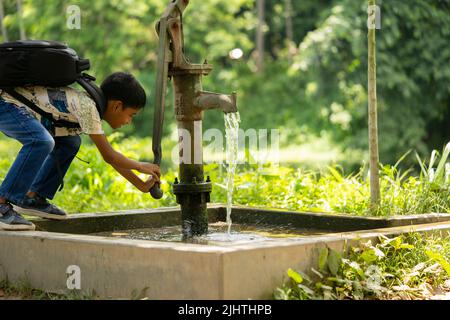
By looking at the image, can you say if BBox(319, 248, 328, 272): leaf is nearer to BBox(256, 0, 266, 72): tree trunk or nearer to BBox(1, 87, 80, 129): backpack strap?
BBox(1, 87, 80, 129): backpack strap

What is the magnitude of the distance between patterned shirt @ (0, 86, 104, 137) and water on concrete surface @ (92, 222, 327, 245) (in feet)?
2.29

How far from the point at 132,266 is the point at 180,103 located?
45.0 inches

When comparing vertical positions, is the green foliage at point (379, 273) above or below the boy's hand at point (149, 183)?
below

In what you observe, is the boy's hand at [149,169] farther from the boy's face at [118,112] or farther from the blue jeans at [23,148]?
the blue jeans at [23,148]

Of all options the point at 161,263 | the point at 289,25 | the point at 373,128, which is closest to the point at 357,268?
the point at 161,263

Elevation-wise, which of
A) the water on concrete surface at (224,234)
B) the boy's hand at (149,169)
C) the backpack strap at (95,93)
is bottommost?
the water on concrete surface at (224,234)

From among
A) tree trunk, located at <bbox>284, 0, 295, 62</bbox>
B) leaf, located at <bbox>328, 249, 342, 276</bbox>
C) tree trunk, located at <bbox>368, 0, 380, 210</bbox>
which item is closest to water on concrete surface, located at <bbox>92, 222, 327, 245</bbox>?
leaf, located at <bbox>328, 249, 342, 276</bbox>

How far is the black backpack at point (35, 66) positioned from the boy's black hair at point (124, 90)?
4.6 inches

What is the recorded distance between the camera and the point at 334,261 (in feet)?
12.8

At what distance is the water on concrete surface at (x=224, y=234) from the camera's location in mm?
4571

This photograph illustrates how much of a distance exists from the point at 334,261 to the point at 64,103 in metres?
1.57

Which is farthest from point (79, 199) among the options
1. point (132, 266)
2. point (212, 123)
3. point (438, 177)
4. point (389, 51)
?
point (212, 123)

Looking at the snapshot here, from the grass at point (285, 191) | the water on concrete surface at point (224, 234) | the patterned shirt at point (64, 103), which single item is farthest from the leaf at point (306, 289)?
the grass at point (285, 191)

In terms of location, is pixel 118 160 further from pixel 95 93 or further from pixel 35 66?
pixel 35 66
